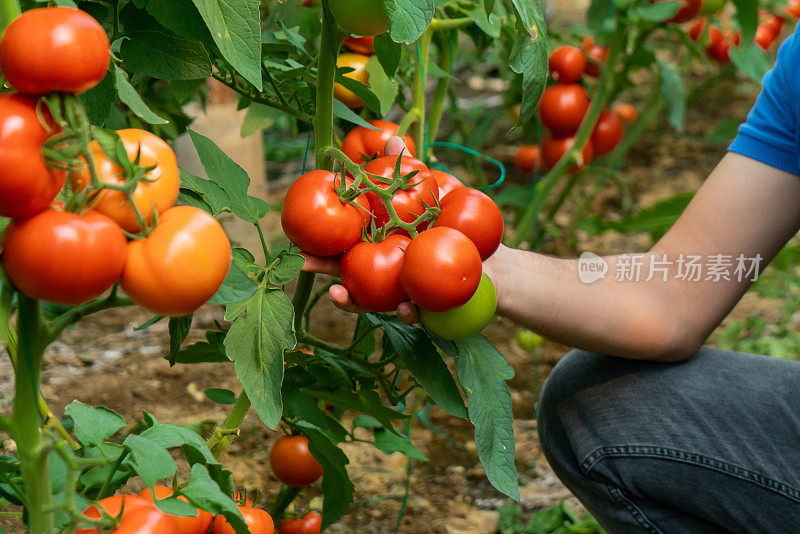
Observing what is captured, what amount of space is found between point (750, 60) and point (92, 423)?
1.69 meters

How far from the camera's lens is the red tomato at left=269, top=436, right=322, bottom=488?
1101 millimetres

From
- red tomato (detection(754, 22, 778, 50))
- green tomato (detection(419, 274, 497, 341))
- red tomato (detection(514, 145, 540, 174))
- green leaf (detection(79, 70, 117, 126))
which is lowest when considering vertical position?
red tomato (detection(514, 145, 540, 174))

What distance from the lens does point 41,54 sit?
46 cm

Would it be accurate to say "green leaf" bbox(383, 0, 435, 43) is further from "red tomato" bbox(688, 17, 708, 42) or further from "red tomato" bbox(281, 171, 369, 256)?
"red tomato" bbox(688, 17, 708, 42)

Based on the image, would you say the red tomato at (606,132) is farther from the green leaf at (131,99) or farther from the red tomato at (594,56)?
the green leaf at (131,99)

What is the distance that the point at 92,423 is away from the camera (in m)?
0.72

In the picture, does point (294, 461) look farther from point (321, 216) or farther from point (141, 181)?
point (141, 181)

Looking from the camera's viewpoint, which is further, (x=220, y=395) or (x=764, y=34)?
(x=764, y=34)

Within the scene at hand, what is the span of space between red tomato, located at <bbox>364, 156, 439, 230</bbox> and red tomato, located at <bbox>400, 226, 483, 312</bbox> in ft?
0.21

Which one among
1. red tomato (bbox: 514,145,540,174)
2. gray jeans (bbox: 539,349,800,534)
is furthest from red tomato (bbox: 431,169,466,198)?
red tomato (bbox: 514,145,540,174)

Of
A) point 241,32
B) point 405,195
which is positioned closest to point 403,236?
point 405,195

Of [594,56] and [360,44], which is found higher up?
[360,44]

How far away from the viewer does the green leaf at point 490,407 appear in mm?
795

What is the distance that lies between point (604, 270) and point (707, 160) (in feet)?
6.59
